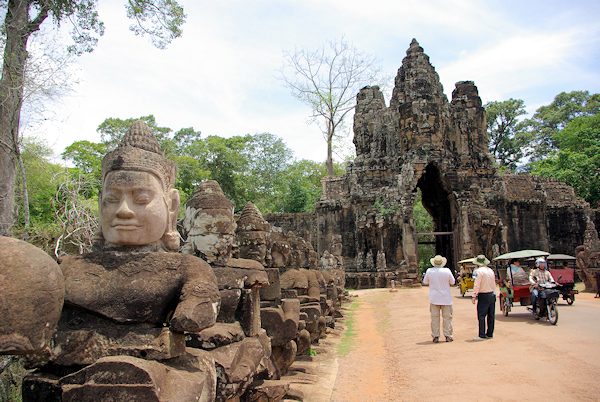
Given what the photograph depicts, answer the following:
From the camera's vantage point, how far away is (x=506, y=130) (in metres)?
49.4

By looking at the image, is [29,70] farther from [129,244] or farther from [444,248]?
[444,248]

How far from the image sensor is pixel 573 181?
3269cm

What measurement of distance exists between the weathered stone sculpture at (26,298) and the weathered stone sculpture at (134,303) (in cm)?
41

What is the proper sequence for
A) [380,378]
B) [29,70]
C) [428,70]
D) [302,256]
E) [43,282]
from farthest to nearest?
[428,70], [29,70], [302,256], [380,378], [43,282]

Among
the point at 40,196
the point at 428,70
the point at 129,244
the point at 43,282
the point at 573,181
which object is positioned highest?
the point at 428,70

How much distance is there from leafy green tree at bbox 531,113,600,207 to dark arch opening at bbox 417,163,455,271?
30.9 feet

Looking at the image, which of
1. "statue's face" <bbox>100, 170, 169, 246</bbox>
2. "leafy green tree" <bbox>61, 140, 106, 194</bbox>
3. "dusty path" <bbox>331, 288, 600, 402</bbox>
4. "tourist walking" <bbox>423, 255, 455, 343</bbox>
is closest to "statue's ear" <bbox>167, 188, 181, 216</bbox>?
"statue's face" <bbox>100, 170, 169, 246</bbox>

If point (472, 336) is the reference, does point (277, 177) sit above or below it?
above

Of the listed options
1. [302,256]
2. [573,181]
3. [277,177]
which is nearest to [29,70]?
[302,256]

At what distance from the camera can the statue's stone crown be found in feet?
9.90

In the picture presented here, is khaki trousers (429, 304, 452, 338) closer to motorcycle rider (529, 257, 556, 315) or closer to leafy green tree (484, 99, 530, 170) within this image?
motorcycle rider (529, 257, 556, 315)

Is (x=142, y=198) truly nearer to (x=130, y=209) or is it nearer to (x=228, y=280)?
(x=130, y=209)

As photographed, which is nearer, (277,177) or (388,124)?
(388,124)

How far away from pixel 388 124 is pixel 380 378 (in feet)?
71.8
